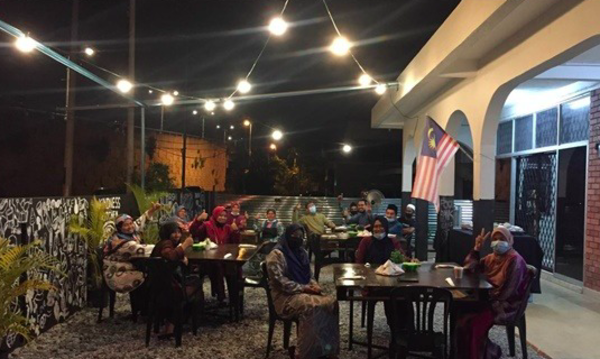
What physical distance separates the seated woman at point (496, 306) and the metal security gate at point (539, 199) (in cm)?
468

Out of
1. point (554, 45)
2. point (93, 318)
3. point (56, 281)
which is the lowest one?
point (93, 318)

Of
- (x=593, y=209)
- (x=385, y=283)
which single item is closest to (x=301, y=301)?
(x=385, y=283)

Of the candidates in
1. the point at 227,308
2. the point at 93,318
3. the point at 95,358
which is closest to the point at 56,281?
the point at 93,318

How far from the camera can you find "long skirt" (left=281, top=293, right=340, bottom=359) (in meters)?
4.48

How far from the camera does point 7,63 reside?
44.6 ft

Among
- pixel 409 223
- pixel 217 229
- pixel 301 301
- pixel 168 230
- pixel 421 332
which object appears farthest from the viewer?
pixel 409 223

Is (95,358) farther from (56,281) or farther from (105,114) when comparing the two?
(105,114)

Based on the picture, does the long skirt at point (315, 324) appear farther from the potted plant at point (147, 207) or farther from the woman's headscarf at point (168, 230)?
the potted plant at point (147, 207)

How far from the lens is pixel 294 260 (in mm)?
4945

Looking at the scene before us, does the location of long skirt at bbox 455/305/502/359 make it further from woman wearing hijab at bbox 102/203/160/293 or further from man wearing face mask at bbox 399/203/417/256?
man wearing face mask at bbox 399/203/417/256

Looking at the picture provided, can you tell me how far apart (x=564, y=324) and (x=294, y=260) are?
13.0ft

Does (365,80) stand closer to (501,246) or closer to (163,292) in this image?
→ (501,246)

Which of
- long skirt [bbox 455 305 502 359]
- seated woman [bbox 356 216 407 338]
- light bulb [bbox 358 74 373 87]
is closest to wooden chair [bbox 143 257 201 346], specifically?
seated woman [bbox 356 216 407 338]

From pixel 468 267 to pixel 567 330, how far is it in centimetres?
187
